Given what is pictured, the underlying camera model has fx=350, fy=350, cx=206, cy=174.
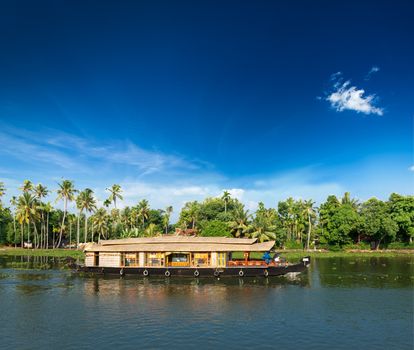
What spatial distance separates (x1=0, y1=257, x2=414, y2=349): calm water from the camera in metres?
18.1

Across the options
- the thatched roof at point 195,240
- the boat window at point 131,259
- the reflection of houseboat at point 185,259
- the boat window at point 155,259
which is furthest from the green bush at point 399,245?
the boat window at point 131,259

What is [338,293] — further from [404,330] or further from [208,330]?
[208,330]

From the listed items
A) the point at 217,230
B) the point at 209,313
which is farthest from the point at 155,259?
the point at 217,230

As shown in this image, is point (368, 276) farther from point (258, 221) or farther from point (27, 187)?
point (27, 187)

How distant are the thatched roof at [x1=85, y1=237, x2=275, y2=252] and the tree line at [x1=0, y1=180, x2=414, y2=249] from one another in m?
22.0

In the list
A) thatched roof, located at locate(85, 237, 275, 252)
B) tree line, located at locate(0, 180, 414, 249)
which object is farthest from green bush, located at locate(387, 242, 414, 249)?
thatched roof, located at locate(85, 237, 275, 252)

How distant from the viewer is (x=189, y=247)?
38.4 metres

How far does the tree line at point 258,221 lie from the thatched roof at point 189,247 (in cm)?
2204

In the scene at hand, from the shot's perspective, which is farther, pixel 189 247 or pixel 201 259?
pixel 201 259

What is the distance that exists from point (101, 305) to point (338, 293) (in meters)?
18.9

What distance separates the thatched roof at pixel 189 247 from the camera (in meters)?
37.8

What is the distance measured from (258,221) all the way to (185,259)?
36.3 m

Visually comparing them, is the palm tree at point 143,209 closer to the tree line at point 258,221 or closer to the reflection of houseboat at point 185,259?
the tree line at point 258,221

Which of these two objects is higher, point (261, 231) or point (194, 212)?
point (194, 212)
